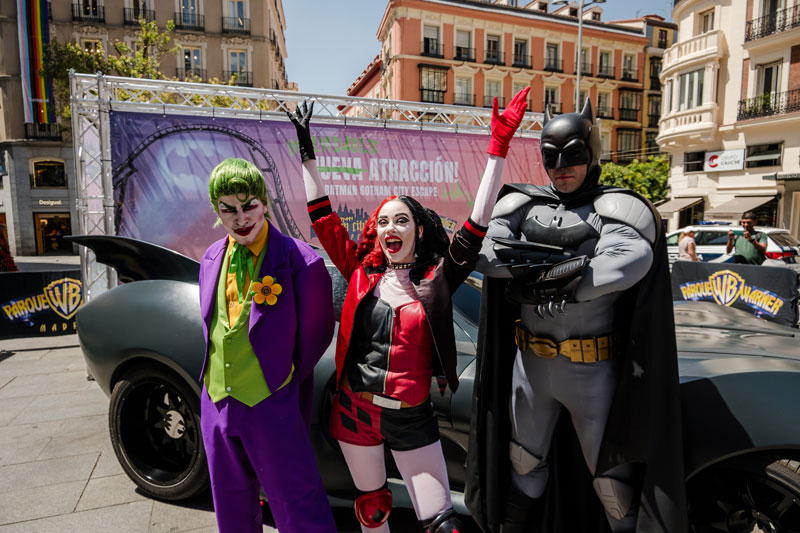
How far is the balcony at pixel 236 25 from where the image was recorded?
86.6 ft

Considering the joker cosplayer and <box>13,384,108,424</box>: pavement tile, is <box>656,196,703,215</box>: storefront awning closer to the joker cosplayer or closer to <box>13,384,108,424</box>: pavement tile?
<box>13,384,108,424</box>: pavement tile

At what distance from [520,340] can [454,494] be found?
87cm

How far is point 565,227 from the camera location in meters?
1.82

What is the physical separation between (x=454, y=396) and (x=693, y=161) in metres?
25.0

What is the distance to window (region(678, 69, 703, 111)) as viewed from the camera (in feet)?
71.1

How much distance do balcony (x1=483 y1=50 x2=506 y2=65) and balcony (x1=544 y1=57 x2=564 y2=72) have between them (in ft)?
10.8

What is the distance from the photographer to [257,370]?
184 centimetres

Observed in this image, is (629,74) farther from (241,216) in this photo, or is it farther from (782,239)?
(241,216)

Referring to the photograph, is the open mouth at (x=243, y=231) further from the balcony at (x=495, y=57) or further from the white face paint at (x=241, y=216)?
the balcony at (x=495, y=57)

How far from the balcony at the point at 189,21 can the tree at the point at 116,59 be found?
7.94 m

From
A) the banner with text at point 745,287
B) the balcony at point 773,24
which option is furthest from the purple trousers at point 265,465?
the balcony at point 773,24

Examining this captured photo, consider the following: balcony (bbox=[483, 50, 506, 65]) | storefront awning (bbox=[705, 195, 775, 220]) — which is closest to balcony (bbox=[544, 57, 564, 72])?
balcony (bbox=[483, 50, 506, 65])

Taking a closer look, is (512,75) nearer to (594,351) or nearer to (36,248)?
(36,248)

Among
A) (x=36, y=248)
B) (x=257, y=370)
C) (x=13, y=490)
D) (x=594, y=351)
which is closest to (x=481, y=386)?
(x=594, y=351)
